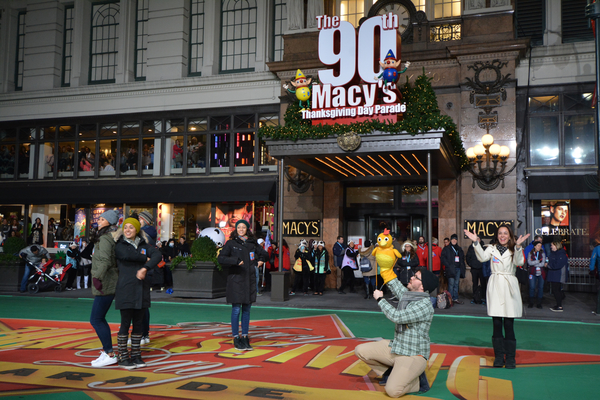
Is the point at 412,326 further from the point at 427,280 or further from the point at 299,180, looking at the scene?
the point at 299,180

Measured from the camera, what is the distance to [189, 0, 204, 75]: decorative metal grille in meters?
21.8

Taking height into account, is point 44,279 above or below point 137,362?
above

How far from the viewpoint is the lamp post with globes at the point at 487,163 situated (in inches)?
637

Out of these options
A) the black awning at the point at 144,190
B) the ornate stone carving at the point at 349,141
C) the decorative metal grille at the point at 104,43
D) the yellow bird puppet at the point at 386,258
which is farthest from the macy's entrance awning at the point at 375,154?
the decorative metal grille at the point at 104,43

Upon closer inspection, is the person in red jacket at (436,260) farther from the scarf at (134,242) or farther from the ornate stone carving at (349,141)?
the scarf at (134,242)

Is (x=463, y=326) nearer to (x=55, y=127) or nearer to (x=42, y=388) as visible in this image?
(x=42, y=388)

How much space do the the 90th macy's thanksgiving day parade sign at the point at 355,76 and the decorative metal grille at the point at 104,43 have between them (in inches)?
498

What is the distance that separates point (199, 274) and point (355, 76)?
7460mm

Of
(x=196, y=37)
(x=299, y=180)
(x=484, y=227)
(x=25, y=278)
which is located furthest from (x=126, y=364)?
(x=196, y=37)

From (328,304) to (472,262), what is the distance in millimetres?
4231

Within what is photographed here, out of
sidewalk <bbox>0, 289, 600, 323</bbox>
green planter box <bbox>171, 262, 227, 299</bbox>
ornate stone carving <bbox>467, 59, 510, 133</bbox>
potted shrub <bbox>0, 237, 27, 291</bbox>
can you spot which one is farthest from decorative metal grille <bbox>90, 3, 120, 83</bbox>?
ornate stone carving <bbox>467, 59, 510, 133</bbox>

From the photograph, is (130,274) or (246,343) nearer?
(130,274)

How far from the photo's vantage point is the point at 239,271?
784 cm

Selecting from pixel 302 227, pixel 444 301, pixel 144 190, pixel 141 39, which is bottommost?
pixel 444 301
